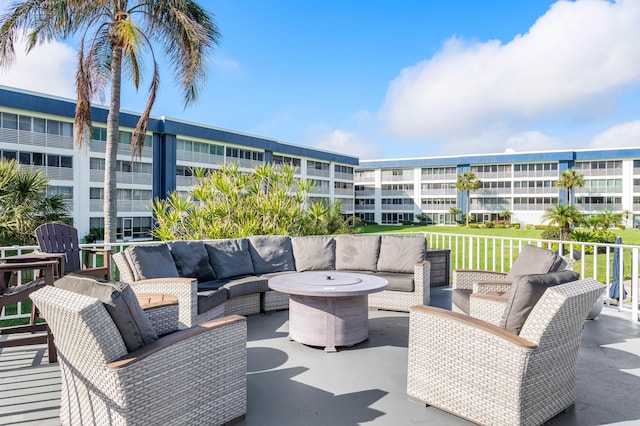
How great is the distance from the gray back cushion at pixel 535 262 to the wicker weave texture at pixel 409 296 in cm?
109

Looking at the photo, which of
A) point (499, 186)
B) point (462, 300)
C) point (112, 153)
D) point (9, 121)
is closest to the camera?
point (462, 300)

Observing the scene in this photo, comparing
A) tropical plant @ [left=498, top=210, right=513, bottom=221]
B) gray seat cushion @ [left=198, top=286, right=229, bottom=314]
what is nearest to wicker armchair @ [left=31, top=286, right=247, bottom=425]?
gray seat cushion @ [left=198, top=286, right=229, bottom=314]

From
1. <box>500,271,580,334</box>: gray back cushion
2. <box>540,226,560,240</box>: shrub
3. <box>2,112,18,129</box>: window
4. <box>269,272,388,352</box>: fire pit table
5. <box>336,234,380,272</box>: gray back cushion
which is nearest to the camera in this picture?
<box>500,271,580,334</box>: gray back cushion

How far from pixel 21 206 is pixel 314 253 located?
764 cm

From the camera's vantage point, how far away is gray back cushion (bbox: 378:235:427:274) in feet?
17.8

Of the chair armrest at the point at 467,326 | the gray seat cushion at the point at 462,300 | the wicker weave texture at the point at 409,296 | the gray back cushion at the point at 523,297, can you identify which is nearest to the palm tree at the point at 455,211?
the wicker weave texture at the point at 409,296

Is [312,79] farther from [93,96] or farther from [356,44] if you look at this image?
[93,96]

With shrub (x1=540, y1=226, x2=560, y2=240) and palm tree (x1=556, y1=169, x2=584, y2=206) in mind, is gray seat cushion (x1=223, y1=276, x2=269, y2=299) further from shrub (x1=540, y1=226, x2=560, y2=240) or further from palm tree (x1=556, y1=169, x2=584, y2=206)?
palm tree (x1=556, y1=169, x2=584, y2=206)

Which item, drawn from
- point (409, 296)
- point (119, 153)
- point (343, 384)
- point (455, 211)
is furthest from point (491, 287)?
point (455, 211)

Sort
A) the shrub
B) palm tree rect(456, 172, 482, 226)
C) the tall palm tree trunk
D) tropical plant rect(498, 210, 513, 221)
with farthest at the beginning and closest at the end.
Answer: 1. tropical plant rect(498, 210, 513, 221)
2. palm tree rect(456, 172, 482, 226)
3. the shrub
4. the tall palm tree trunk

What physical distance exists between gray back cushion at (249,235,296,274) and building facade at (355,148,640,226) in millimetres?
39603

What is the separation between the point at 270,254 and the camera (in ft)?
18.4

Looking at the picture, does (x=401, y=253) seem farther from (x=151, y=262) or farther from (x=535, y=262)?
(x=151, y=262)

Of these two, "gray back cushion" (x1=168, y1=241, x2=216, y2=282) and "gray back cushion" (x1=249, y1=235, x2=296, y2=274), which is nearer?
"gray back cushion" (x1=168, y1=241, x2=216, y2=282)
